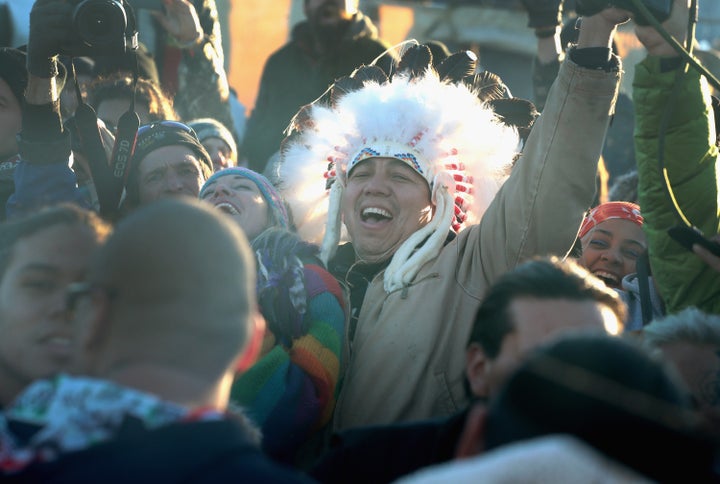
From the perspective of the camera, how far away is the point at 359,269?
3.86 metres

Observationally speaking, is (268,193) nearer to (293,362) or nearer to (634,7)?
(293,362)

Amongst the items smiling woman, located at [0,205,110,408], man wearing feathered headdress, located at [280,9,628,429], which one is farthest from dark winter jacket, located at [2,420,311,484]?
man wearing feathered headdress, located at [280,9,628,429]

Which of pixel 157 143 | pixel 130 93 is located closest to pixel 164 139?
pixel 157 143

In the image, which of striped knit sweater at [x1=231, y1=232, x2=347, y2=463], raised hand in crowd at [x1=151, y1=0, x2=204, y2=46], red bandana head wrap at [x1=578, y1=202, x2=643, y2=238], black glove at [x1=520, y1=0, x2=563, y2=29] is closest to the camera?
striped knit sweater at [x1=231, y1=232, x2=347, y2=463]

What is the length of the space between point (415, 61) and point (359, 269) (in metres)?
0.92

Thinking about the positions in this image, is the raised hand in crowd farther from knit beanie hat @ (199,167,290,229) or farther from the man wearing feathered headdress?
knit beanie hat @ (199,167,290,229)

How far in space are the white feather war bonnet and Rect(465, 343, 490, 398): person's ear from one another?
1.24 meters

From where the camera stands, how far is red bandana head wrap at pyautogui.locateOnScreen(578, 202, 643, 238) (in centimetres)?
441

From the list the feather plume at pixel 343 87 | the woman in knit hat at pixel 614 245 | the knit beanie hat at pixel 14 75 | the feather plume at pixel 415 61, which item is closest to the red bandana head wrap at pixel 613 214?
the woman in knit hat at pixel 614 245

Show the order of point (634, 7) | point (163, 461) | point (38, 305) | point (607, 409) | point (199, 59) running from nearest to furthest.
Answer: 1. point (607, 409)
2. point (163, 461)
3. point (38, 305)
4. point (634, 7)
5. point (199, 59)

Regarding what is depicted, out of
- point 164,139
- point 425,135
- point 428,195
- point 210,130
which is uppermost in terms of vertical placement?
point 425,135

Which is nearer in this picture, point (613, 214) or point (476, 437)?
point (476, 437)

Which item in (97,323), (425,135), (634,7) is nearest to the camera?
(97,323)

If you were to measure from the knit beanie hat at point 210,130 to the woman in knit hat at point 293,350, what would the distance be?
1.47m
